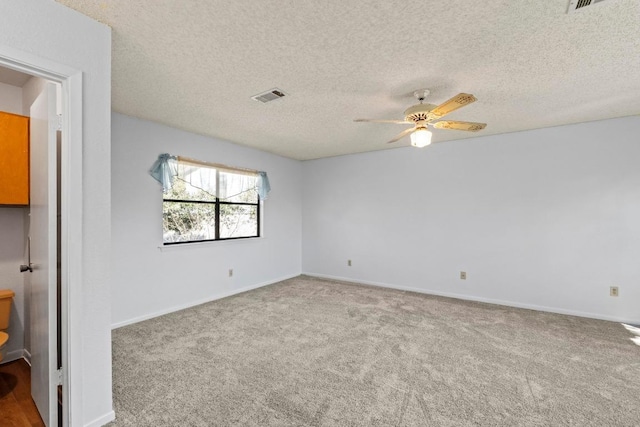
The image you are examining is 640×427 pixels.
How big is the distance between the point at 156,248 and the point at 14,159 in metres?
1.59

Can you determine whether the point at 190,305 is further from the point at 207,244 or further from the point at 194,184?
the point at 194,184

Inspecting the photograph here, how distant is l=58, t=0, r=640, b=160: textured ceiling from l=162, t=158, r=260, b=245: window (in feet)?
2.95

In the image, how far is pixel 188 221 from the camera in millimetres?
3953

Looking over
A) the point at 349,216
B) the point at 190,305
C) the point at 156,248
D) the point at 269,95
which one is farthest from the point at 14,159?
the point at 349,216

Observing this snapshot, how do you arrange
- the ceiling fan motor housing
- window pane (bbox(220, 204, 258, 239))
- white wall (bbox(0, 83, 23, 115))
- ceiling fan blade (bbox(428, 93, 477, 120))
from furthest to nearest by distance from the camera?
window pane (bbox(220, 204, 258, 239)) → the ceiling fan motor housing → white wall (bbox(0, 83, 23, 115)) → ceiling fan blade (bbox(428, 93, 477, 120))

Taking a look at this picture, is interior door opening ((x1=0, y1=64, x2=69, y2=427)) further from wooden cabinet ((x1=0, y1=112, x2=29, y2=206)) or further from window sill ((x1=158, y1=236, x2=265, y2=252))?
window sill ((x1=158, y1=236, x2=265, y2=252))

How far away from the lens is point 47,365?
1602 millimetres

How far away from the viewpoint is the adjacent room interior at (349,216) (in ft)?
5.22

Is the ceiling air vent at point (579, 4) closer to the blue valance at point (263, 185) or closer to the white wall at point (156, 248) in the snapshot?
the white wall at point (156, 248)

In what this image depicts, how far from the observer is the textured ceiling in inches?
62.1

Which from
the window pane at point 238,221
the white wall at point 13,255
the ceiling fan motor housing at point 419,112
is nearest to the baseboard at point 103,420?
the white wall at point 13,255

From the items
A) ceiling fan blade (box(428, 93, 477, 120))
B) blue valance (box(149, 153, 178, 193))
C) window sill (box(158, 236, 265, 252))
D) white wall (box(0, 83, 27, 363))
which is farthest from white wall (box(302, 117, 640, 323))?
white wall (box(0, 83, 27, 363))

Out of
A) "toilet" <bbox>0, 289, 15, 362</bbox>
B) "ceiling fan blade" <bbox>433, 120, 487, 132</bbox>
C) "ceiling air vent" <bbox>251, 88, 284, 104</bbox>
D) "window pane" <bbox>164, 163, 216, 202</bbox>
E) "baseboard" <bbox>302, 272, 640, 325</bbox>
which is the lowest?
"baseboard" <bbox>302, 272, 640, 325</bbox>

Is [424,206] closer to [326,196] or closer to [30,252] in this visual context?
[326,196]
